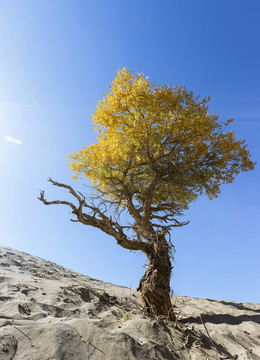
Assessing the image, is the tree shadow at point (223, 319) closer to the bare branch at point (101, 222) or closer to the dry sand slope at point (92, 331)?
the dry sand slope at point (92, 331)

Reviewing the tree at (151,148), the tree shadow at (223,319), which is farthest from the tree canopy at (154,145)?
the tree shadow at (223,319)

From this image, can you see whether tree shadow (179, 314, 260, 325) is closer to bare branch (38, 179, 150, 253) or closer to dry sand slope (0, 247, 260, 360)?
dry sand slope (0, 247, 260, 360)

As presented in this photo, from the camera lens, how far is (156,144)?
31.4ft

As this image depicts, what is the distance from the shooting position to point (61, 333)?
3.77 meters

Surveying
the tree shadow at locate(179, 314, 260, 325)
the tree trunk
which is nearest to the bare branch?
the tree trunk

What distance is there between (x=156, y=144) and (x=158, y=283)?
513 centimetres

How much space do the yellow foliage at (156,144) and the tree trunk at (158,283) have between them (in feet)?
8.82

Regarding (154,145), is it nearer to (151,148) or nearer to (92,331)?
(151,148)

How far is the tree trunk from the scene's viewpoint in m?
6.67

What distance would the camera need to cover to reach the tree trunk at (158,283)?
667 cm

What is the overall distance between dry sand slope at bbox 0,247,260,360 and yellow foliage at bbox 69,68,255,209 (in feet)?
15.1

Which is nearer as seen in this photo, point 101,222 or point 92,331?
point 92,331

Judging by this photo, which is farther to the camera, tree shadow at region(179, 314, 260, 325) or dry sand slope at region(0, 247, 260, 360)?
tree shadow at region(179, 314, 260, 325)

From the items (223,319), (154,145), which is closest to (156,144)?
(154,145)
